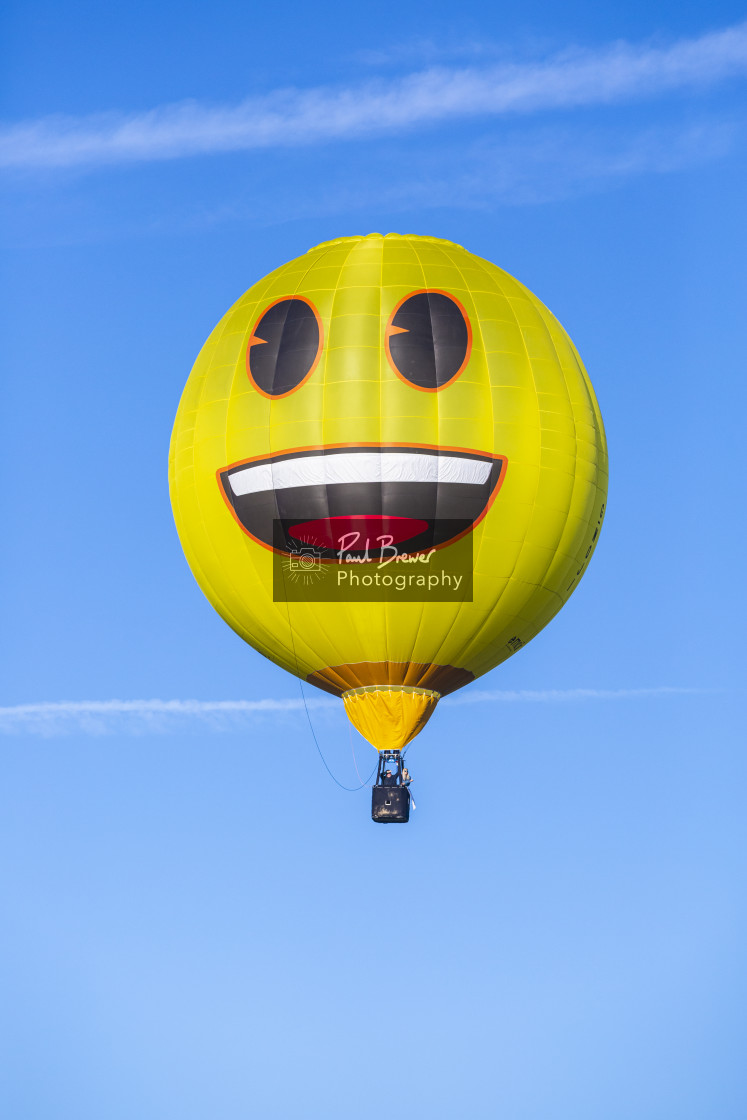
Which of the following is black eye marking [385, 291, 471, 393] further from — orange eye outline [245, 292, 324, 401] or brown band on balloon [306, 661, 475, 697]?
brown band on balloon [306, 661, 475, 697]

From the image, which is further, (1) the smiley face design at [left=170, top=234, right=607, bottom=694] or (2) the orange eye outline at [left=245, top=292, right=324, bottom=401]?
(2) the orange eye outline at [left=245, top=292, right=324, bottom=401]

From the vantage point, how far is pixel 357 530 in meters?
30.9

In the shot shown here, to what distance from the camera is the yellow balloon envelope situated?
31.0m

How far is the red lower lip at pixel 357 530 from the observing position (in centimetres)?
3084

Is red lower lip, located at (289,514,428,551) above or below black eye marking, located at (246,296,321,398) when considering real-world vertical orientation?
below

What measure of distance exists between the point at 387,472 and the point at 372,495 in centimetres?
40

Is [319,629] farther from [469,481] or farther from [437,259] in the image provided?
[437,259]

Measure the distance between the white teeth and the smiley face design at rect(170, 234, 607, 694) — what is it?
29mm

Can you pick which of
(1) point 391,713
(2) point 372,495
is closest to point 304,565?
(2) point 372,495

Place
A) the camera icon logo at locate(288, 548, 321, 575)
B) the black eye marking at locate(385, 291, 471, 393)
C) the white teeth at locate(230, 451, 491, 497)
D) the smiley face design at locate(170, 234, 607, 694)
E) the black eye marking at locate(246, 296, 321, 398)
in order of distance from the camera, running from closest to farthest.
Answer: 1. the white teeth at locate(230, 451, 491, 497)
2. the smiley face design at locate(170, 234, 607, 694)
3. the black eye marking at locate(385, 291, 471, 393)
4. the camera icon logo at locate(288, 548, 321, 575)
5. the black eye marking at locate(246, 296, 321, 398)

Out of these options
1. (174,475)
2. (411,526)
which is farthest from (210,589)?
(411,526)

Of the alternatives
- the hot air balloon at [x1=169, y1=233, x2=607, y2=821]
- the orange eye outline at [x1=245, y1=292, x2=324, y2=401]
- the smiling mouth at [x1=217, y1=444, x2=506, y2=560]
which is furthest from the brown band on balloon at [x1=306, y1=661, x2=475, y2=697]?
the orange eye outline at [x1=245, y1=292, x2=324, y2=401]

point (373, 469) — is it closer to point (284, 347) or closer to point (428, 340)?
point (428, 340)

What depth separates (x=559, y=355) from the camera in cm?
3269
